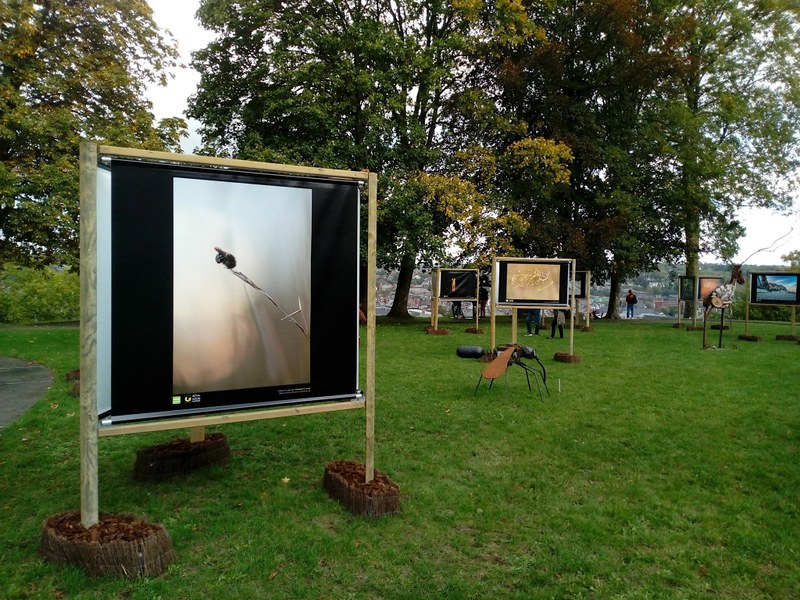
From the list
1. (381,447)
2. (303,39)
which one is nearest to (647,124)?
(303,39)

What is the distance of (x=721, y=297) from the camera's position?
52.0ft

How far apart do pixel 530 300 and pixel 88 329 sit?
986cm

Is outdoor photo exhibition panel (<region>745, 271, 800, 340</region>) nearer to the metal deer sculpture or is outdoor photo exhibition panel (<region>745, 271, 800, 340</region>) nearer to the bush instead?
the metal deer sculpture

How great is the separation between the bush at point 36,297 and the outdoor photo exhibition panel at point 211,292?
2358cm

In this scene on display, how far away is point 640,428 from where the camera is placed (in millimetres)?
6992

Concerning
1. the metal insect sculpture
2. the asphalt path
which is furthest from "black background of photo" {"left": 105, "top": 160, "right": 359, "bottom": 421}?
the asphalt path

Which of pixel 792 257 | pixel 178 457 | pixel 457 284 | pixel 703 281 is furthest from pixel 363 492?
pixel 792 257

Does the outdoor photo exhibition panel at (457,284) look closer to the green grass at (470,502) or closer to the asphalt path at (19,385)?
the green grass at (470,502)

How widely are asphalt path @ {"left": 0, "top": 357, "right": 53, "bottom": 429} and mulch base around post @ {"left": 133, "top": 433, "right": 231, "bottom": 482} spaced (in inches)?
114

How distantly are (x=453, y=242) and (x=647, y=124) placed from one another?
449 inches

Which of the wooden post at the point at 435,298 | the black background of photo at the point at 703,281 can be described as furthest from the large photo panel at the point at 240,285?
the black background of photo at the point at 703,281

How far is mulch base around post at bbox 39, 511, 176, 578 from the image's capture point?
3.33m

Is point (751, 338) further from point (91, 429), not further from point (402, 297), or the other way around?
point (91, 429)

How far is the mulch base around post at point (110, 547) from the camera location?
10.9 feet
